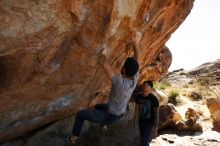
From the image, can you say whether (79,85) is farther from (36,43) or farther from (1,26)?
(1,26)

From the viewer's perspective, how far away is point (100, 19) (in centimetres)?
728

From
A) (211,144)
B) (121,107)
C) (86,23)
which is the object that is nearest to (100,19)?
(86,23)

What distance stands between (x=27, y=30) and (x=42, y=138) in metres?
3.42

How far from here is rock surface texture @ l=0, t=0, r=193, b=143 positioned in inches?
245

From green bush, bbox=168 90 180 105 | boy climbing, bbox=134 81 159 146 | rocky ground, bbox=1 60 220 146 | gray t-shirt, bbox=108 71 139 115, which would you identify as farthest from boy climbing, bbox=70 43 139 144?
green bush, bbox=168 90 180 105

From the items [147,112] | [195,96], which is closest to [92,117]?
[147,112]

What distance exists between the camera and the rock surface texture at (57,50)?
622 cm

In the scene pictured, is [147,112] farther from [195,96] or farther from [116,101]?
[195,96]

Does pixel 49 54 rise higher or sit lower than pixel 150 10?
lower

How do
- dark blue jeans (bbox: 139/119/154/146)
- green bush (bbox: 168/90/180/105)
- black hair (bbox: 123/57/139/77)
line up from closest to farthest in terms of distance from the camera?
1. black hair (bbox: 123/57/139/77)
2. dark blue jeans (bbox: 139/119/154/146)
3. green bush (bbox: 168/90/180/105)

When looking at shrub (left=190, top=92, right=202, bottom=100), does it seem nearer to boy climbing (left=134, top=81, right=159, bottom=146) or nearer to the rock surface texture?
the rock surface texture

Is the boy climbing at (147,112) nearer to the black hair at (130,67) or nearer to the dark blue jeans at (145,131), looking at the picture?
the dark blue jeans at (145,131)

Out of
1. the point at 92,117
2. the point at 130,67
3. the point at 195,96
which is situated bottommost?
the point at 92,117

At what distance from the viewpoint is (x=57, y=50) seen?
706cm
